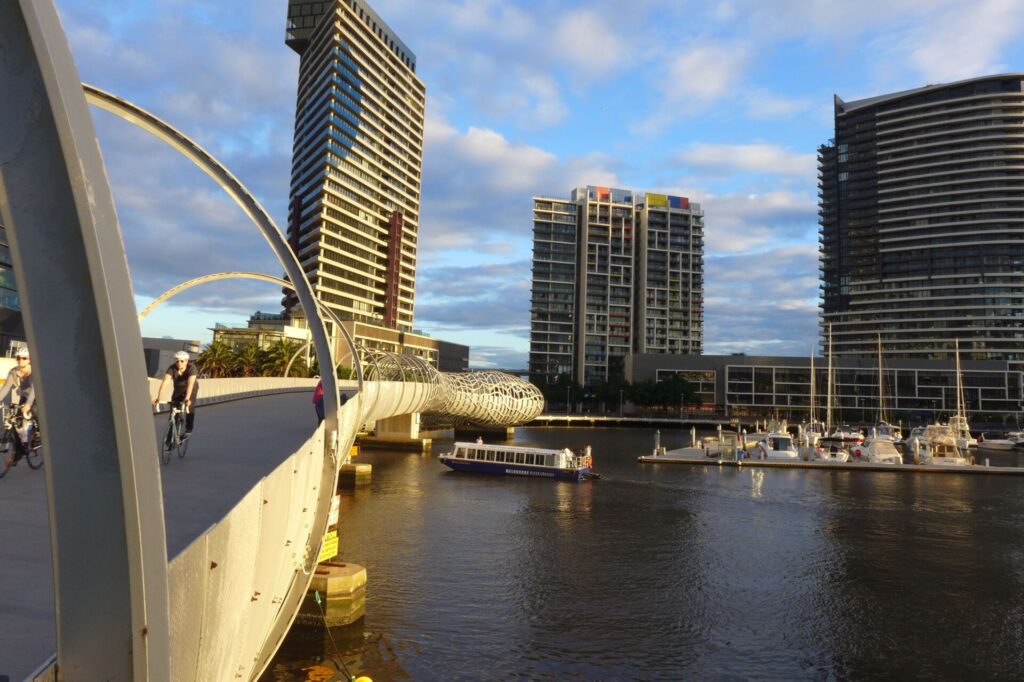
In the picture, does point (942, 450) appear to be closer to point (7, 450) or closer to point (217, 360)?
point (217, 360)

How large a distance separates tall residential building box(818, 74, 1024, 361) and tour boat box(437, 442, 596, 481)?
451ft

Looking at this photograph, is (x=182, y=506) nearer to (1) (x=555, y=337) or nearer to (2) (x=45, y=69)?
(2) (x=45, y=69)

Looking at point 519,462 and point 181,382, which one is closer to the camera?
point 181,382

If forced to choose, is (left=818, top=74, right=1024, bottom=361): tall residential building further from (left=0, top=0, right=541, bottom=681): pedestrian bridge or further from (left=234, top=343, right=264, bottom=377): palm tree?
(left=0, top=0, right=541, bottom=681): pedestrian bridge

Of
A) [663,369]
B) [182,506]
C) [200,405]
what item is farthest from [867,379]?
[182,506]

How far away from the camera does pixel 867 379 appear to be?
138875 millimetres

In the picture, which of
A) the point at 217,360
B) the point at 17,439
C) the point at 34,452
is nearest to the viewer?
the point at 17,439

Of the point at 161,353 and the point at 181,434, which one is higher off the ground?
the point at 161,353

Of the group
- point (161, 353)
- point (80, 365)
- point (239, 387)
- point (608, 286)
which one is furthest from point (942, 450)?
point (608, 286)

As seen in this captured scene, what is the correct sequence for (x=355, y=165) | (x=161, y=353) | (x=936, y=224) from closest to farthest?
(x=161, y=353), (x=355, y=165), (x=936, y=224)

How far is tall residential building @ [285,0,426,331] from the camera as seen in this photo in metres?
136

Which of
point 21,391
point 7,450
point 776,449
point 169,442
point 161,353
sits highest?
point 161,353

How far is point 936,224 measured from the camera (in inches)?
6314

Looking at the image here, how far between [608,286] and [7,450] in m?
171
